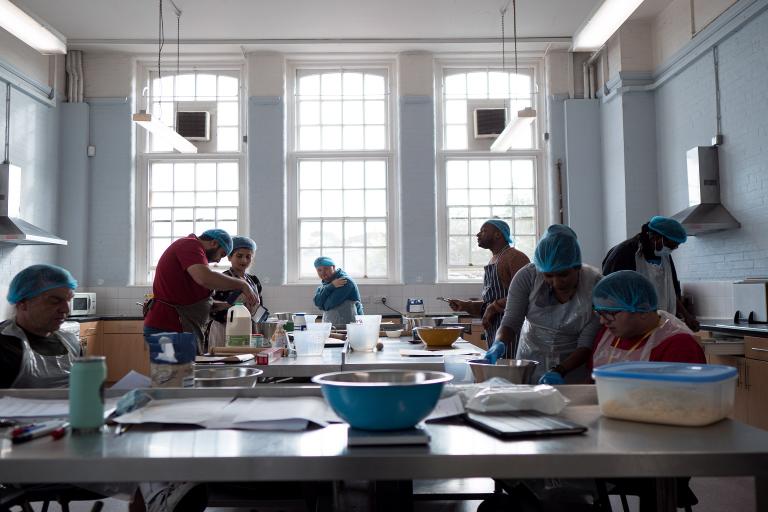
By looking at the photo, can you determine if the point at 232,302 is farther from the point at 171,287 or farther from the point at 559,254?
the point at 559,254

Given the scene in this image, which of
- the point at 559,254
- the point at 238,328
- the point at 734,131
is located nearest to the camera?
the point at 559,254

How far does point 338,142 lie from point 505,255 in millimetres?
3906

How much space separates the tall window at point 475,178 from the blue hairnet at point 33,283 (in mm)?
5404

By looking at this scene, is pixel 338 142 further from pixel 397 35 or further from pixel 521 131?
pixel 521 131

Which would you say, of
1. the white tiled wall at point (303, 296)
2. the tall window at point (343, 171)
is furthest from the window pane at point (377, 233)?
the white tiled wall at point (303, 296)

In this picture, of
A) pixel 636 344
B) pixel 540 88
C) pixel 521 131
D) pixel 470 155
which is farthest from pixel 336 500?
pixel 540 88

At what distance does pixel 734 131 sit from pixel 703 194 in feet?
1.78

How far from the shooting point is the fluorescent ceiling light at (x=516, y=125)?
16.9 ft

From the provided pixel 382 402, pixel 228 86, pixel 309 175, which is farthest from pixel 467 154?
pixel 382 402

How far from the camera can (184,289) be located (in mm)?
3594

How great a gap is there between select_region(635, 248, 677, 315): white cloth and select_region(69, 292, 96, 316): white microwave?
542 cm

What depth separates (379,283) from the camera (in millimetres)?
7242

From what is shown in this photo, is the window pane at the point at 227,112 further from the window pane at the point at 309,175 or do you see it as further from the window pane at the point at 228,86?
the window pane at the point at 309,175

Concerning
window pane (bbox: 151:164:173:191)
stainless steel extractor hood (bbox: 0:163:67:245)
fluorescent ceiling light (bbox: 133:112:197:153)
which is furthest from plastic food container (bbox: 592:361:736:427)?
window pane (bbox: 151:164:173:191)
